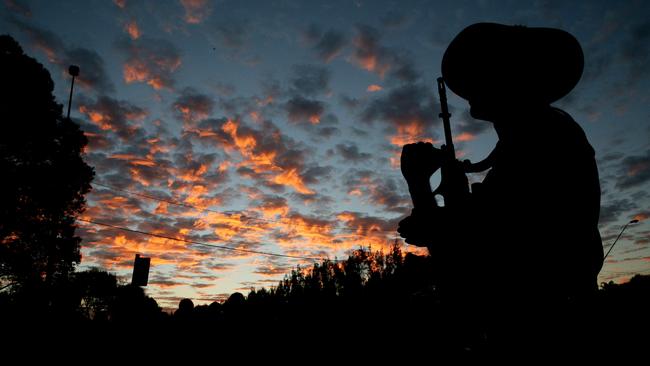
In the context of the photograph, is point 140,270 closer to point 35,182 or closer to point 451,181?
point 451,181

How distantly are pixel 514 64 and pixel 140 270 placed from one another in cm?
1047

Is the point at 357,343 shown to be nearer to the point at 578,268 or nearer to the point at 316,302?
the point at 316,302

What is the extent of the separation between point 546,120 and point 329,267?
51.3 meters

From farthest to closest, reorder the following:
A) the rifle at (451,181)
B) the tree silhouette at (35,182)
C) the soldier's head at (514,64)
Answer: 1. the tree silhouette at (35,182)
2. the rifle at (451,181)
3. the soldier's head at (514,64)

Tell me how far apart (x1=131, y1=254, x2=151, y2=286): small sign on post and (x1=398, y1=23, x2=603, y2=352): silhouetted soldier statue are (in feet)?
32.5

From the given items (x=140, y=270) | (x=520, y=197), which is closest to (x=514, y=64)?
(x=520, y=197)

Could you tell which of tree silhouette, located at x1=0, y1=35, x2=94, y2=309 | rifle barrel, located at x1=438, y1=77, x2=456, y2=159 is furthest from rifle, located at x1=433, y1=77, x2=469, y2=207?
tree silhouette, located at x1=0, y1=35, x2=94, y2=309

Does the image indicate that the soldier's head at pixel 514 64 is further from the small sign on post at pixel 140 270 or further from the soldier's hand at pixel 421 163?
the small sign on post at pixel 140 270

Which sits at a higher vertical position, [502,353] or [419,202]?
[419,202]

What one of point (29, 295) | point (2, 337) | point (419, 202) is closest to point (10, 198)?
point (29, 295)

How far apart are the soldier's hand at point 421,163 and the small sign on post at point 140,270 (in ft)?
31.8

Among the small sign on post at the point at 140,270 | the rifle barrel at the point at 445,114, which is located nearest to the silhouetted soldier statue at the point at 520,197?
the rifle barrel at the point at 445,114

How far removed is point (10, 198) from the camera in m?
16.3

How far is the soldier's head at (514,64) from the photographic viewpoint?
46.4 inches
